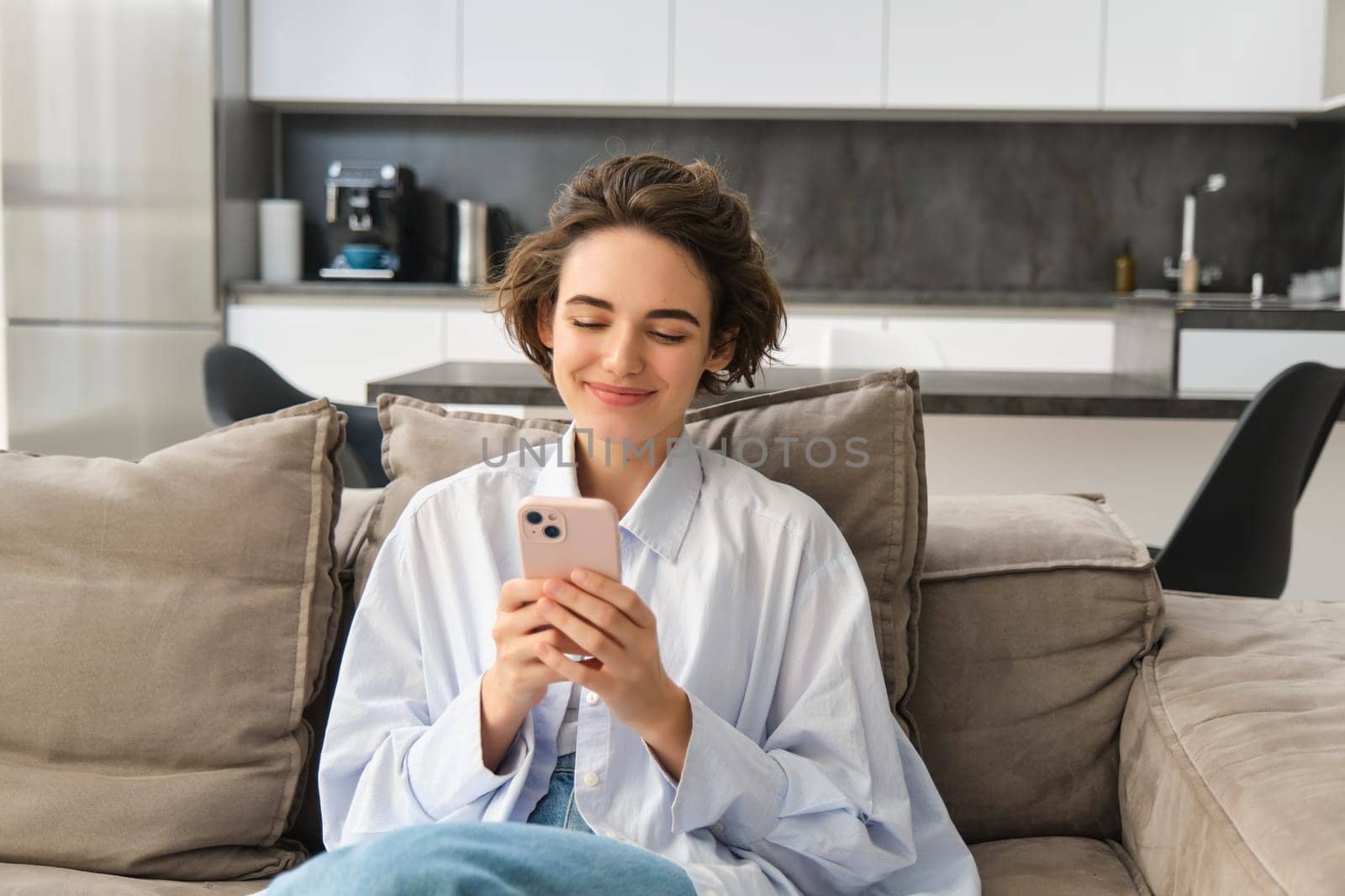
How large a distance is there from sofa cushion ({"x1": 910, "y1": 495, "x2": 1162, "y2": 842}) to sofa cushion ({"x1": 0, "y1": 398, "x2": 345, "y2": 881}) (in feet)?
2.26

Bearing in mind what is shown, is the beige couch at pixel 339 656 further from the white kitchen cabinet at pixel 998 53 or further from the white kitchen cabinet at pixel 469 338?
the white kitchen cabinet at pixel 998 53

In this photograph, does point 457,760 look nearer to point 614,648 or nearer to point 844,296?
point 614,648

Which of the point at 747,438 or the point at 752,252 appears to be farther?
the point at 747,438

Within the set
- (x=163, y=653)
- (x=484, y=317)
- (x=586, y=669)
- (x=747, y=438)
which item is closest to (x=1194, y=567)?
(x=747, y=438)

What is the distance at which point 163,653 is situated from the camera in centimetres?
137

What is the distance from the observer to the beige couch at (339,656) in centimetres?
135

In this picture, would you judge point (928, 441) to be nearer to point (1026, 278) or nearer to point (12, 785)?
point (12, 785)

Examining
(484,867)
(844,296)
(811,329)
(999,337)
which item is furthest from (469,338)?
(484,867)

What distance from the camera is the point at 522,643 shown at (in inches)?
41.9

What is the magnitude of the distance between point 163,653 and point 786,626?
2.15ft

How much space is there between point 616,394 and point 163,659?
567 mm

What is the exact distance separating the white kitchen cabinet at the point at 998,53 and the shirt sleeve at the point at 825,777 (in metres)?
3.67

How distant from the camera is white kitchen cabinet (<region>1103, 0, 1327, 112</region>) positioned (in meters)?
4.46

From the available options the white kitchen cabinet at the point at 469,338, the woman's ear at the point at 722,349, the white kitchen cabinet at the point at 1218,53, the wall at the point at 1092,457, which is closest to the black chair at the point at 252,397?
the wall at the point at 1092,457
